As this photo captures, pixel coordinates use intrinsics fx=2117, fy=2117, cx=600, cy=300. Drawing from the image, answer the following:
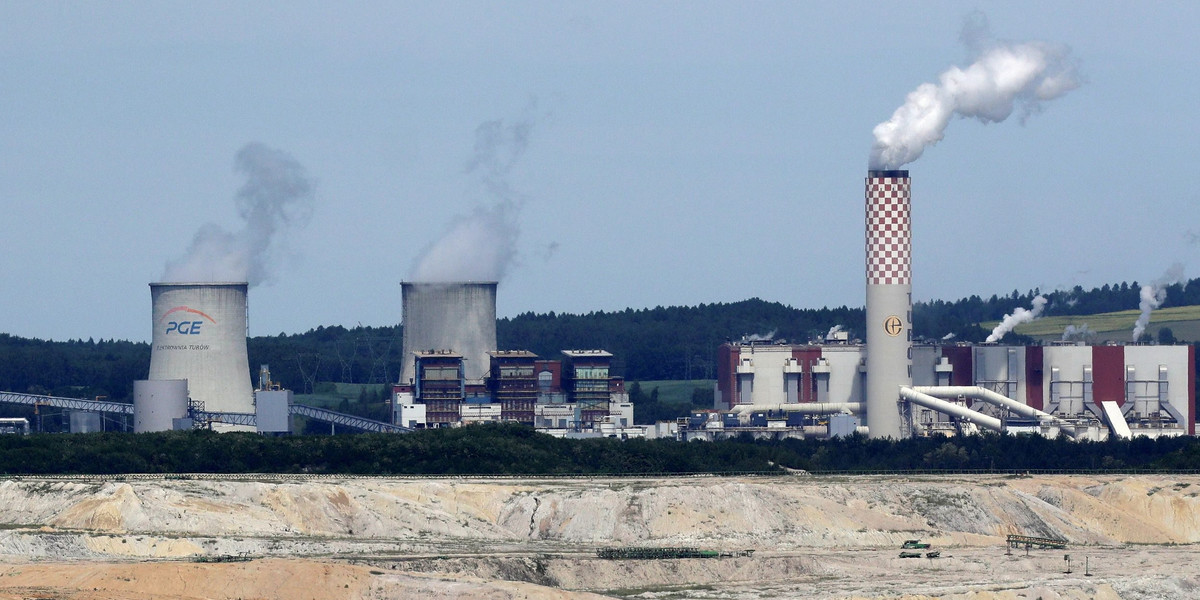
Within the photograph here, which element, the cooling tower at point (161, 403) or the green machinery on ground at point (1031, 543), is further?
the cooling tower at point (161, 403)

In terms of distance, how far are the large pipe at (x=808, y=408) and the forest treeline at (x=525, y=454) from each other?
16.2 metres

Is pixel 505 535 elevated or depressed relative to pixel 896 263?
depressed

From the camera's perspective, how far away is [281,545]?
274 feet

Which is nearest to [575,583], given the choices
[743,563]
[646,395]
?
[743,563]

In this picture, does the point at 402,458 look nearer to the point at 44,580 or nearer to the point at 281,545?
the point at 281,545

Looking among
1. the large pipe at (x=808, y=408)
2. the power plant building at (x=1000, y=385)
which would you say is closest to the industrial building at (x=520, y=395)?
the large pipe at (x=808, y=408)

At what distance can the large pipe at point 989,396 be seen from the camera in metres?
135

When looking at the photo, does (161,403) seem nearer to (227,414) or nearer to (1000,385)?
(227,414)

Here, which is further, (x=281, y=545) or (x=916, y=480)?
(x=916, y=480)

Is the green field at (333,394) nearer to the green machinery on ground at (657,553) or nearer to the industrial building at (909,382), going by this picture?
the industrial building at (909,382)

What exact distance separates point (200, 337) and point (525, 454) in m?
30.8

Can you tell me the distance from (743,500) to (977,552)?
10.7 metres

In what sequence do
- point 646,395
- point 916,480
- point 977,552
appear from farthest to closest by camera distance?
1. point 646,395
2. point 916,480
3. point 977,552

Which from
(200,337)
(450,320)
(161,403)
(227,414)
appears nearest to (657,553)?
(200,337)
